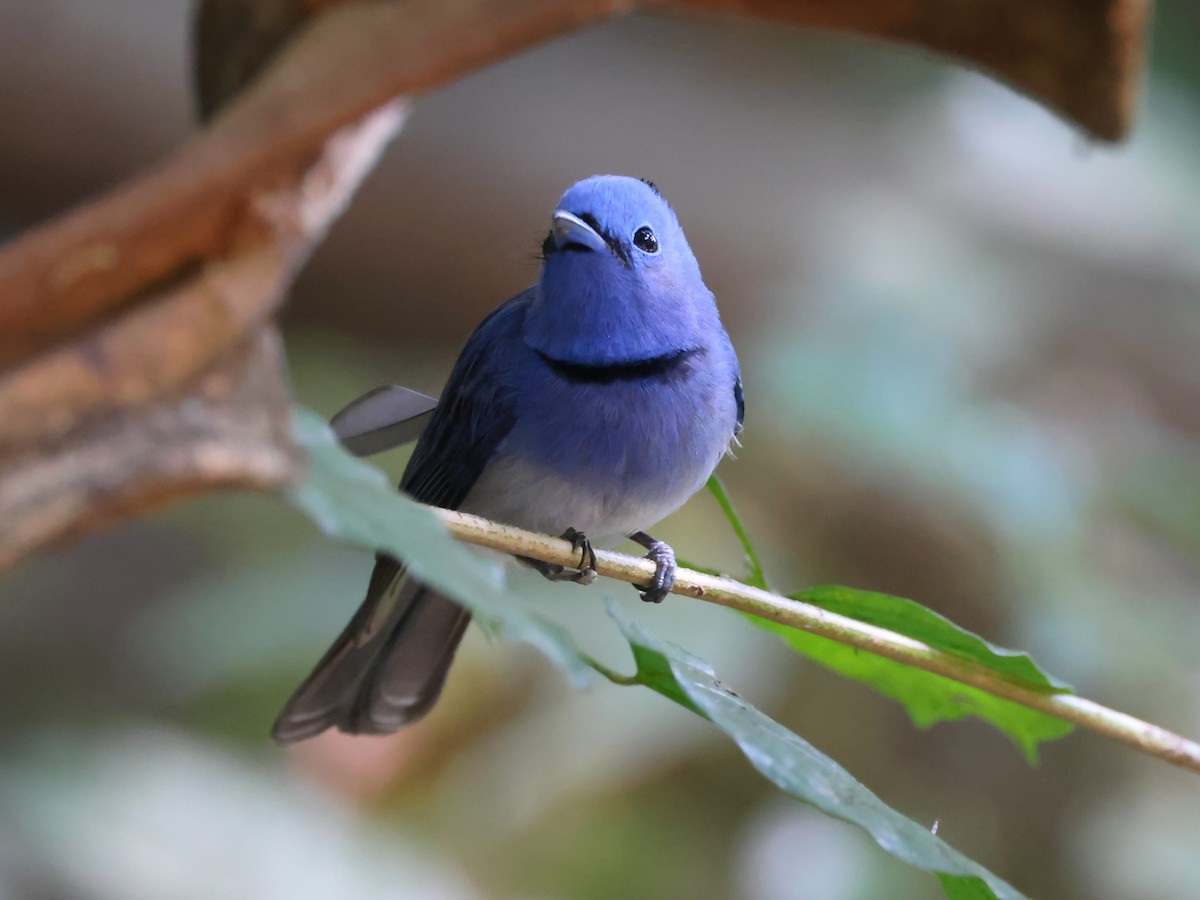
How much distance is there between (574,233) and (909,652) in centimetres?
88

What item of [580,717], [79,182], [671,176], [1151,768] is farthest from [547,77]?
[1151,768]

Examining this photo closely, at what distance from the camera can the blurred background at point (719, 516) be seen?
363 cm

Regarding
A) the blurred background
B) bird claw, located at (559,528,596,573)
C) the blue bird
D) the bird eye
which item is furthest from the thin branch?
the blurred background

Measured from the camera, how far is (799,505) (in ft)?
15.1

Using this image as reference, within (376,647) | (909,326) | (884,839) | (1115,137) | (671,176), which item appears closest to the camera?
(1115,137)

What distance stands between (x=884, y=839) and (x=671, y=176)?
428 centimetres

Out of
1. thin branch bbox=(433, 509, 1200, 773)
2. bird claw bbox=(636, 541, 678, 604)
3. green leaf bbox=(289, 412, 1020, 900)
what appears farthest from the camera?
bird claw bbox=(636, 541, 678, 604)

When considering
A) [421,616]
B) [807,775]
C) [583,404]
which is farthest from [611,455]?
[807,775]

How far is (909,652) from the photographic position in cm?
161

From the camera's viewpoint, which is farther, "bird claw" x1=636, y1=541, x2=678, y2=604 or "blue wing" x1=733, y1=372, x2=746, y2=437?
"blue wing" x1=733, y1=372, x2=746, y2=437

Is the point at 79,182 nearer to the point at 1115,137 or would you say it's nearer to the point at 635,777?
the point at 635,777

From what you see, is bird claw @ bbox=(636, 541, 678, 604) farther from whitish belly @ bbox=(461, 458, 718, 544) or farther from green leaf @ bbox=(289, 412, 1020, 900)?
green leaf @ bbox=(289, 412, 1020, 900)

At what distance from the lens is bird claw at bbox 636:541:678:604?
1.80m

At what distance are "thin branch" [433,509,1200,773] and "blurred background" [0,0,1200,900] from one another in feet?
5.68
